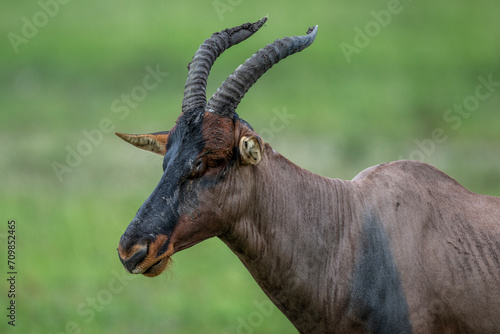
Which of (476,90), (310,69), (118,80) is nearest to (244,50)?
(310,69)

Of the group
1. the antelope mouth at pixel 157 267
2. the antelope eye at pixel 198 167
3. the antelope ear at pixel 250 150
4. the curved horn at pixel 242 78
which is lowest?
the antelope mouth at pixel 157 267

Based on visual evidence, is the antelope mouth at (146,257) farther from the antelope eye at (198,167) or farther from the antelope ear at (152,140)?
the antelope ear at (152,140)

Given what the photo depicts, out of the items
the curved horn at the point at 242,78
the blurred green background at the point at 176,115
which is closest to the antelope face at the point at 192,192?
the curved horn at the point at 242,78

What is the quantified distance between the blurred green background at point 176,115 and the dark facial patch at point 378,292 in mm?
7737

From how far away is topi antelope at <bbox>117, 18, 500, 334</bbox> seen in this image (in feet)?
22.9

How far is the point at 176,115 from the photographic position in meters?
26.1

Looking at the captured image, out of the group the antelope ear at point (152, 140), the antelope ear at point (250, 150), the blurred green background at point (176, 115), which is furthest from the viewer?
the blurred green background at point (176, 115)

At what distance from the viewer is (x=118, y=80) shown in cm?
3089

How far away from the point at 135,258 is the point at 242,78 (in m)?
1.90

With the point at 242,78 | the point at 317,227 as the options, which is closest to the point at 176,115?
the point at 317,227

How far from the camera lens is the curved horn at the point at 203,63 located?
738 centimetres

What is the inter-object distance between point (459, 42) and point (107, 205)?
67.8 ft

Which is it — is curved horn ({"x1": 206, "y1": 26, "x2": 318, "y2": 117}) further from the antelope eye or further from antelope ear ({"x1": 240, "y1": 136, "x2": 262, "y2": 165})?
the antelope eye

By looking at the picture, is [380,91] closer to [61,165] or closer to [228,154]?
[61,165]
